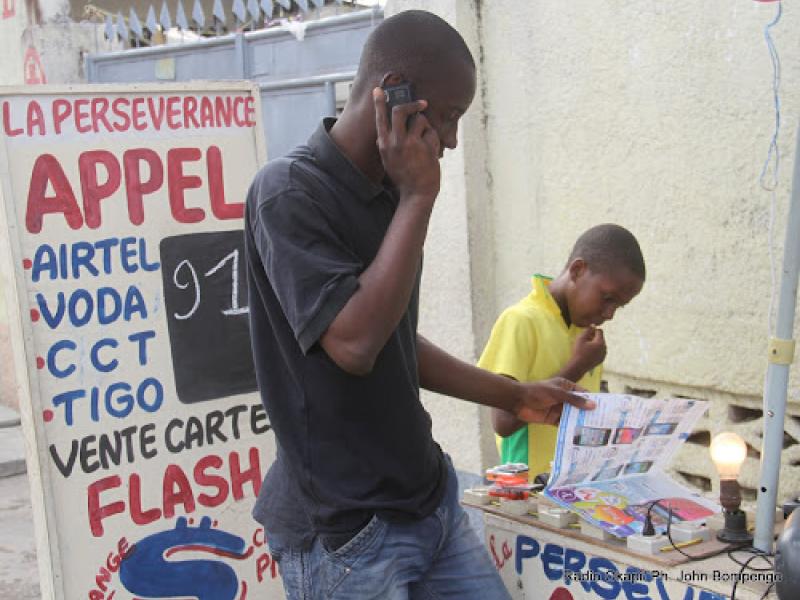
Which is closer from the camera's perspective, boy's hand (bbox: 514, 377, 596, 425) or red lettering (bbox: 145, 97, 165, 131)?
boy's hand (bbox: 514, 377, 596, 425)

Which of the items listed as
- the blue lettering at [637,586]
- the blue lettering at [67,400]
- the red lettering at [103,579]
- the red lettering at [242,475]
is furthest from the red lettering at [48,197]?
the blue lettering at [637,586]

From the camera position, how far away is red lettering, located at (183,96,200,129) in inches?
133

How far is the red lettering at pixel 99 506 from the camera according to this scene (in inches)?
124

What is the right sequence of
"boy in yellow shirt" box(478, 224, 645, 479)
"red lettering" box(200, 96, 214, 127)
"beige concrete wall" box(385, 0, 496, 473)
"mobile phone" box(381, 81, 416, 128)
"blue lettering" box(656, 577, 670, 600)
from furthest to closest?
"beige concrete wall" box(385, 0, 496, 473), "red lettering" box(200, 96, 214, 127), "boy in yellow shirt" box(478, 224, 645, 479), "blue lettering" box(656, 577, 670, 600), "mobile phone" box(381, 81, 416, 128)

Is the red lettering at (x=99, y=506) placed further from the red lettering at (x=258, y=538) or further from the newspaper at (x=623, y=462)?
the newspaper at (x=623, y=462)

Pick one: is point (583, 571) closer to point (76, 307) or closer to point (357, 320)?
point (357, 320)

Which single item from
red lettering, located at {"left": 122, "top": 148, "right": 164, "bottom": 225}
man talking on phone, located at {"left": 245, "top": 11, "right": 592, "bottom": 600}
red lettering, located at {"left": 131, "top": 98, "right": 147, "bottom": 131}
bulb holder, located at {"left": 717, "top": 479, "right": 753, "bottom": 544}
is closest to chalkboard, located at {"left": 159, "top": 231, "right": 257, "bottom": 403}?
red lettering, located at {"left": 122, "top": 148, "right": 164, "bottom": 225}

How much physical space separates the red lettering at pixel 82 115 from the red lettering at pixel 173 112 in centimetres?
25

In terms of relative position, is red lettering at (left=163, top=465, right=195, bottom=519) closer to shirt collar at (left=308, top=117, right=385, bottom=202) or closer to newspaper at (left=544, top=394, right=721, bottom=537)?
newspaper at (left=544, top=394, right=721, bottom=537)

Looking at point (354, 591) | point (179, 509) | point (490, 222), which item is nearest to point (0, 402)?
point (490, 222)

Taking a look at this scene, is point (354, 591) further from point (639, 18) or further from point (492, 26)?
point (492, 26)

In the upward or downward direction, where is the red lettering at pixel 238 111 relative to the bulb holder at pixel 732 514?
upward

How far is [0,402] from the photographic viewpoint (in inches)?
369

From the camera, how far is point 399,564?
221cm
